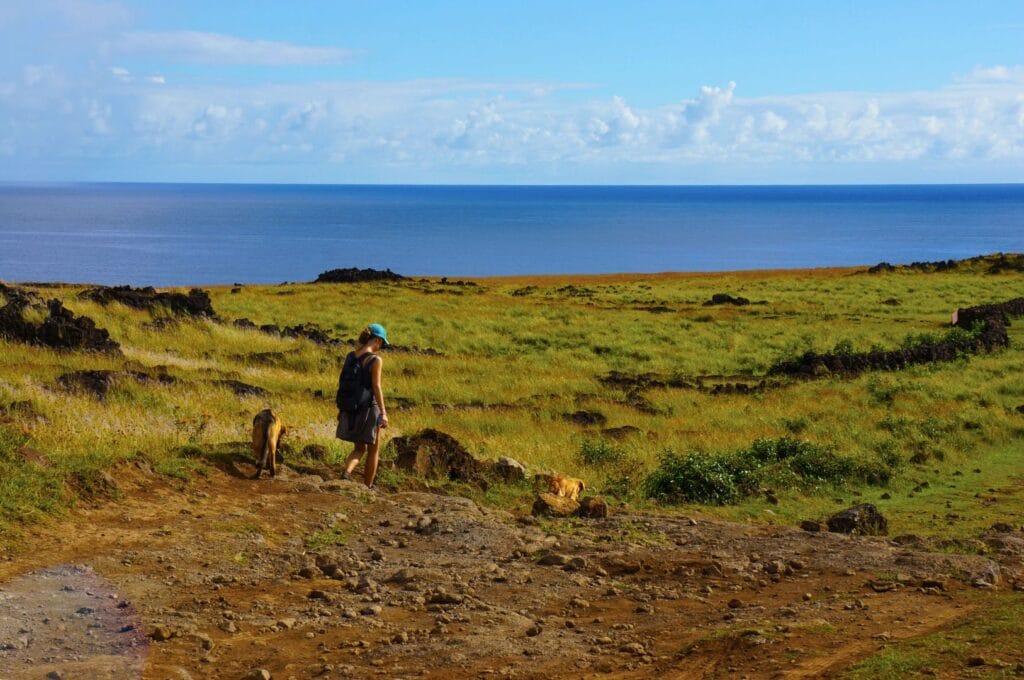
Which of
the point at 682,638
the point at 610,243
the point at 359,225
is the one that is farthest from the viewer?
the point at 359,225

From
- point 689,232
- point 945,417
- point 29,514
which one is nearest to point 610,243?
point 689,232

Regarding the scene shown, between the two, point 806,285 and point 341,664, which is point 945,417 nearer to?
point 341,664

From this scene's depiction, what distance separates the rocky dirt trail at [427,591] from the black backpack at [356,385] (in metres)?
1.01

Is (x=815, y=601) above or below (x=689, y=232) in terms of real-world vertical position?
below

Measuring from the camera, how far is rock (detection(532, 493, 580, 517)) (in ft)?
36.9

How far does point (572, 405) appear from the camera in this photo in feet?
66.7

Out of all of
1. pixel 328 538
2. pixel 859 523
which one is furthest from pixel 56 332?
pixel 859 523

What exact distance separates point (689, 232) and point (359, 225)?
193ft

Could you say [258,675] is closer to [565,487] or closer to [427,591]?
[427,591]

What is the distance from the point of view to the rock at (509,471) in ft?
42.7

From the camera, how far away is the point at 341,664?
677 cm

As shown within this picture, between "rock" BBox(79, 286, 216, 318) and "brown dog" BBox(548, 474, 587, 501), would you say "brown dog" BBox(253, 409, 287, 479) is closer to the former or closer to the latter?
"brown dog" BBox(548, 474, 587, 501)

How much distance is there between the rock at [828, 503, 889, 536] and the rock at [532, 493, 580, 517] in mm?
2769

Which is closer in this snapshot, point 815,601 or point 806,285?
point 815,601
